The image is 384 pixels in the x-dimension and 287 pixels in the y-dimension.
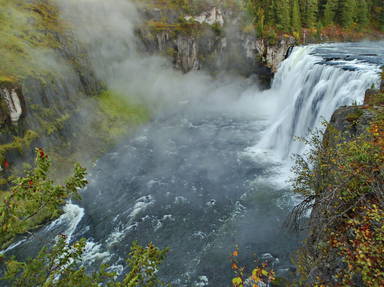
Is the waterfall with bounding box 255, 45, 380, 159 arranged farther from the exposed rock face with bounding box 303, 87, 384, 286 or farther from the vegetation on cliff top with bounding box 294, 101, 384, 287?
the vegetation on cliff top with bounding box 294, 101, 384, 287

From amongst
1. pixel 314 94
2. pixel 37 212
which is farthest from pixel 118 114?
pixel 37 212

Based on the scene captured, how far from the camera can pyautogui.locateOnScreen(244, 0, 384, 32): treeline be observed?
51.8 meters

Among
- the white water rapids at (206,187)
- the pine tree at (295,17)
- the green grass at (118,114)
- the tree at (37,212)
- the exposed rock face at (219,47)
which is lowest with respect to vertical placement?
the white water rapids at (206,187)

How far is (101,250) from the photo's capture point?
1692 cm

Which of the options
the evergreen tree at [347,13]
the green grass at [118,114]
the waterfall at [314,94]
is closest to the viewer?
the waterfall at [314,94]

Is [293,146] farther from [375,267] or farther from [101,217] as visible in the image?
[375,267]

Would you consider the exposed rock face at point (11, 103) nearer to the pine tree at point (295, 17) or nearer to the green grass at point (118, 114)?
the green grass at point (118, 114)

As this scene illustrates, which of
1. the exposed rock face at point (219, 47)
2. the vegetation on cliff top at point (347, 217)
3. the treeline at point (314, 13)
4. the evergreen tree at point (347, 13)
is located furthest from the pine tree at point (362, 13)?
the vegetation on cliff top at point (347, 217)

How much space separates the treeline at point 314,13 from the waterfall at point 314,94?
20.3 metres

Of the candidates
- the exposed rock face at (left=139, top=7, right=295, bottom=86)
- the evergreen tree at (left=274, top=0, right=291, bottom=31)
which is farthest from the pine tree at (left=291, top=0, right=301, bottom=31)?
the exposed rock face at (left=139, top=7, right=295, bottom=86)

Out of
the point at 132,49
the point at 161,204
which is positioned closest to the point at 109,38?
the point at 132,49

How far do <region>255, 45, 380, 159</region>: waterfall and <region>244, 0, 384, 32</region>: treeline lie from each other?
20.3 m

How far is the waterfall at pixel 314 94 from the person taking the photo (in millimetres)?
22500

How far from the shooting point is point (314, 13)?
193 ft
